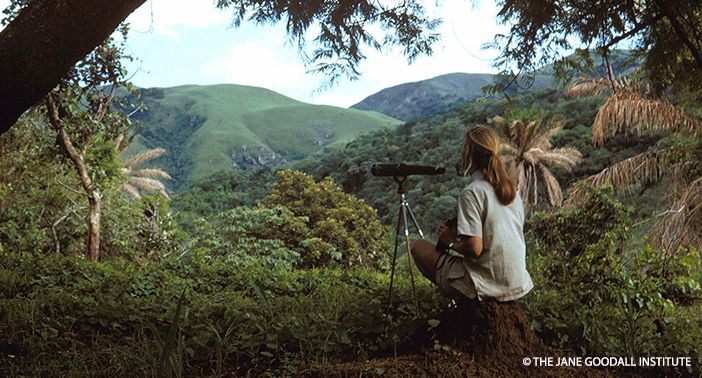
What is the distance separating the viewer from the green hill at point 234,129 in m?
97.5

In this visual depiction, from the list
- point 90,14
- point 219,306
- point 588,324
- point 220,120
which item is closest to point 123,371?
point 219,306

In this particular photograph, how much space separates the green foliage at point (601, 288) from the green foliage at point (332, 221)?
10.9m

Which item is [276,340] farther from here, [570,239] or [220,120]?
[220,120]

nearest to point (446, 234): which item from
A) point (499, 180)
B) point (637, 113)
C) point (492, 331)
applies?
point (499, 180)

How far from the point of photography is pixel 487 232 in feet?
9.55

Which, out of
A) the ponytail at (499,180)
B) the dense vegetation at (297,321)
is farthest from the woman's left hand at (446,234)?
the dense vegetation at (297,321)

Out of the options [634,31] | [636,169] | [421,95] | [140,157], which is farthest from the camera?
[421,95]

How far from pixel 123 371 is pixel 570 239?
4.86 meters

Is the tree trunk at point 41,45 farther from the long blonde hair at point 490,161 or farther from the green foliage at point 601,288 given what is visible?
the green foliage at point 601,288

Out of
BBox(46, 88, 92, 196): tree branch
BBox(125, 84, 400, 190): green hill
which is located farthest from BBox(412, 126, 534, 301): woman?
BBox(125, 84, 400, 190): green hill

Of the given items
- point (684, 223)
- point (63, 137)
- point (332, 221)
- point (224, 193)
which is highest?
point (63, 137)

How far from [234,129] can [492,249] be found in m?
114

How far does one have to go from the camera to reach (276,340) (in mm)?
3062

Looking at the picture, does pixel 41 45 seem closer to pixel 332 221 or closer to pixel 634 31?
pixel 634 31
